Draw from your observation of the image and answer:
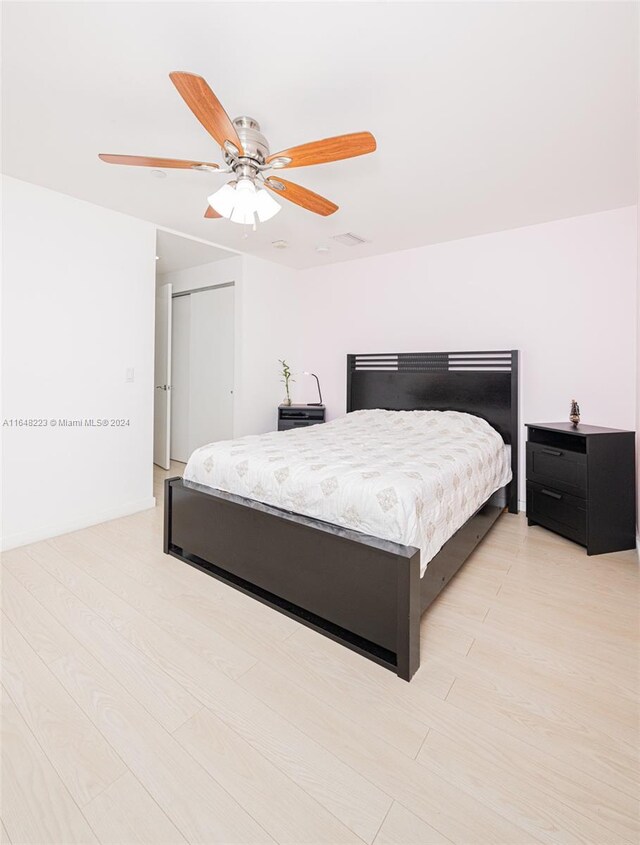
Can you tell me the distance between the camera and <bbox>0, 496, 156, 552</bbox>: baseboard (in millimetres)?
2717

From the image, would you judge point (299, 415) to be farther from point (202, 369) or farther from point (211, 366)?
point (202, 369)

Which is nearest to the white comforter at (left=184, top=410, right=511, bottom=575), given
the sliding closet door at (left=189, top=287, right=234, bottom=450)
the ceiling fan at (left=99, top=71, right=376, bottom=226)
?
the ceiling fan at (left=99, top=71, right=376, bottom=226)

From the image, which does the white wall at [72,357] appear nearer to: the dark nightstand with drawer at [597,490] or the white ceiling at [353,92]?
the white ceiling at [353,92]

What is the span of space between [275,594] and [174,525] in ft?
2.92

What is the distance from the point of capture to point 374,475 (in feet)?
6.28

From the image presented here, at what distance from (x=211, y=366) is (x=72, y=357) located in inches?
74.5

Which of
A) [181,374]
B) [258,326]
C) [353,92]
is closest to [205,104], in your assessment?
[353,92]

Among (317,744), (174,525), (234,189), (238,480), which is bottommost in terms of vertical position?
(317,744)

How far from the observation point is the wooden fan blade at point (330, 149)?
1599 mm

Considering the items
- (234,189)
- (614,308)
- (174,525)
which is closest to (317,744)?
(174,525)

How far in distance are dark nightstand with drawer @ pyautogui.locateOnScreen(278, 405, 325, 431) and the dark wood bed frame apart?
1992 millimetres

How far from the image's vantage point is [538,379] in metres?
3.44

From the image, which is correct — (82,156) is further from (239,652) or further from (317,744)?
(317,744)

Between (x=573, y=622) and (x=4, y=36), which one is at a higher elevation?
(x=4, y=36)
